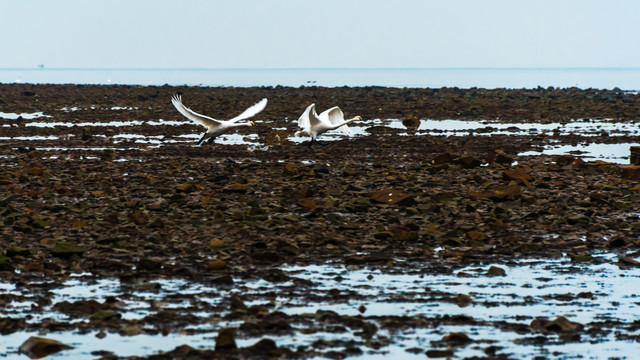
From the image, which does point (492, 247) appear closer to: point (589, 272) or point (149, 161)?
point (589, 272)

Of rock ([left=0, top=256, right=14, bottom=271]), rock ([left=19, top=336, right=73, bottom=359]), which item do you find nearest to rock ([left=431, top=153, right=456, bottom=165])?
rock ([left=0, top=256, right=14, bottom=271])

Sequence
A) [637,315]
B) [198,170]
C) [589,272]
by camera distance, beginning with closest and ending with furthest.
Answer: [637,315] → [589,272] → [198,170]

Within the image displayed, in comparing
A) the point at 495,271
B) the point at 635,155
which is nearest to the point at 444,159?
the point at 635,155

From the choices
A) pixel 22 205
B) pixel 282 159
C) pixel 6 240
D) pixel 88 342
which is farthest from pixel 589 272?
pixel 282 159

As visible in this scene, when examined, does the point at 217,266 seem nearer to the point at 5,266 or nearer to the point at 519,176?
the point at 5,266

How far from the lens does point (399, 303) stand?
9.59 meters

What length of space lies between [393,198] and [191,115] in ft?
32.4

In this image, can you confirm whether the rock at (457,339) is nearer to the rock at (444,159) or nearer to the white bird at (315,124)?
the rock at (444,159)

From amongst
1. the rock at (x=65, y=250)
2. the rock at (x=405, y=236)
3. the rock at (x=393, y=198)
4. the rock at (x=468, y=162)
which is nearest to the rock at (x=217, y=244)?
the rock at (x=65, y=250)

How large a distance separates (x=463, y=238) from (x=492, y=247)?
0.58 metres

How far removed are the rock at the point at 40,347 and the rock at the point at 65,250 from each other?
12.9 feet

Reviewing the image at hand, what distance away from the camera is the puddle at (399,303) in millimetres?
8102

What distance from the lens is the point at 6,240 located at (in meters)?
12.8

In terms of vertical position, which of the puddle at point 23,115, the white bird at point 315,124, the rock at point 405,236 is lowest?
the rock at point 405,236
